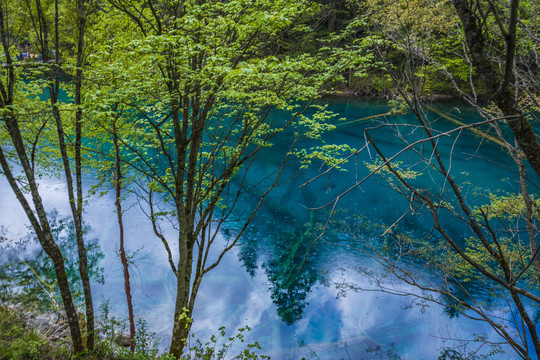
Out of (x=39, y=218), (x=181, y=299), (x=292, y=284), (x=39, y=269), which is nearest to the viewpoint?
(x=39, y=218)

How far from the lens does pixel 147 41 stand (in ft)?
12.8

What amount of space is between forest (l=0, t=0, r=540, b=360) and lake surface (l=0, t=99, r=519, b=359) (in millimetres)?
62

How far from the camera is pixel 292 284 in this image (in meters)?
10.2

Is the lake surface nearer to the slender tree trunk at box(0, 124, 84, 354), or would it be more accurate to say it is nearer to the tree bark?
the slender tree trunk at box(0, 124, 84, 354)

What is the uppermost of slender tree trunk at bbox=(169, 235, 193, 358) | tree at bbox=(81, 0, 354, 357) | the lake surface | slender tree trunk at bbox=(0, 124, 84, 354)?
tree at bbox=(81, 0, 354, 357)

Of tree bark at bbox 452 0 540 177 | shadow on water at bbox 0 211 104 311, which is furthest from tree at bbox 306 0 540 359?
shadow on water at bbox 0 211 104 311

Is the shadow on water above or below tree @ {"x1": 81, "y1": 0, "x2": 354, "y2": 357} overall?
below

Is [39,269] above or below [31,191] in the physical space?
below

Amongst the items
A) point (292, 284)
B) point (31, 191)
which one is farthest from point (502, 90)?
point (292, 284)

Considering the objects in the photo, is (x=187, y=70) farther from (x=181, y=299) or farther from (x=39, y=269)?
(x=39, y=269)

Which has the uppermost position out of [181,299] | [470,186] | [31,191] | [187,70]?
[187,70]

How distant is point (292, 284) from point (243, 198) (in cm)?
530

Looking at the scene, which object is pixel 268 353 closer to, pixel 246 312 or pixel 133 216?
pixel 246 312

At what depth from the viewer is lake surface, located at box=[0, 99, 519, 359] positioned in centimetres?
851
